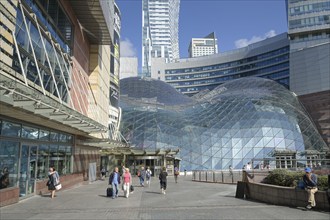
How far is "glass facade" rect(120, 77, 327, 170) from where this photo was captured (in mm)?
47781

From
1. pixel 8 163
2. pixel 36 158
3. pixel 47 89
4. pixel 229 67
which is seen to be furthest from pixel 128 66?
pixel 8 163

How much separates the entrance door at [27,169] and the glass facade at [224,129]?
98.6ft

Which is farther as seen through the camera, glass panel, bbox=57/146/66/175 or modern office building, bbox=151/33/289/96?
modern office building, bbox=151/33/289/96

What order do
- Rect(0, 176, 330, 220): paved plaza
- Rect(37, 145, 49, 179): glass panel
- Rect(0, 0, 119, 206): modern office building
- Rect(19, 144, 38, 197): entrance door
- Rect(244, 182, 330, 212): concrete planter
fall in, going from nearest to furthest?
Rect(0, 176, 330, 220): paved plaza, Rect(244, 182, 330, 212): concrete planter, Rect(0, 0, 119, 206): modern office building, Rect(19, 144, 38, 197): entrance door, Rect(37, 145, 49, 179): glass panel

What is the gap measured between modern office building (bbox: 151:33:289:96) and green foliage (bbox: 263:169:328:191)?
9370 centimetres

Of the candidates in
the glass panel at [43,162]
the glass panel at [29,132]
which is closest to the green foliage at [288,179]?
the glass panel at [29,132]

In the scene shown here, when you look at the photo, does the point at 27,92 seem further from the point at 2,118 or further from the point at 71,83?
the point at 71,83

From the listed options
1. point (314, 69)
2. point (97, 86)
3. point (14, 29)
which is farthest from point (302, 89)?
point (14, 29)

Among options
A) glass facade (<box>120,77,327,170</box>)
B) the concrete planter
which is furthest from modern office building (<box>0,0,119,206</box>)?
glass facade (<box>120,77,327,170</box>)

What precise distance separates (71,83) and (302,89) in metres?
61.3

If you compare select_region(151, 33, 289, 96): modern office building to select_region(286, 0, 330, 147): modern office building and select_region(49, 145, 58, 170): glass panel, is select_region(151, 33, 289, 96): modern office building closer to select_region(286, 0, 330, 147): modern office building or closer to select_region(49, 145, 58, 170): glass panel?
select_region(286, 0, 330, 147): modern office building

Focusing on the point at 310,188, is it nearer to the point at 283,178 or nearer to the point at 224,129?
the point at 283,178

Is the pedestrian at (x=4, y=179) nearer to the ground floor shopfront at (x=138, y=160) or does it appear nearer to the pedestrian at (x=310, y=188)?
the pedestrian at (x=310, y=188)

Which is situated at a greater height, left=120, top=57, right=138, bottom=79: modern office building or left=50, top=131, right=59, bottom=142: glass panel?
left=120, top=57, right=138, bottom=79: modern office building
